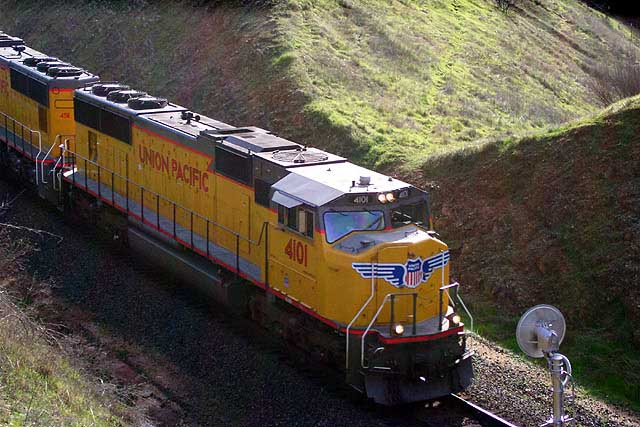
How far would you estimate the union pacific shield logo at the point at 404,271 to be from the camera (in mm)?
12875

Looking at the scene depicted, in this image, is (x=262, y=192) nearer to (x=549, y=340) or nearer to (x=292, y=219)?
(x=292, y=219)

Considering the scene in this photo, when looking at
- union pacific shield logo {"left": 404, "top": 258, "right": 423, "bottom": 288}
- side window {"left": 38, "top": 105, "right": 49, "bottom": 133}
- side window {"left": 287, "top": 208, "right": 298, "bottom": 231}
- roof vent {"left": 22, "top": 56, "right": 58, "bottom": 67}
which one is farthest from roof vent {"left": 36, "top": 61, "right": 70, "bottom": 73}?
union pacific shield logo {"left": 404, "top": 258, "right": 423, "bottom": 288}

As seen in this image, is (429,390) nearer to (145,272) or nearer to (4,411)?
(4,411)

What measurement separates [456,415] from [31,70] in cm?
1628

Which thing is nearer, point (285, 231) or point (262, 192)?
point (285, 231)

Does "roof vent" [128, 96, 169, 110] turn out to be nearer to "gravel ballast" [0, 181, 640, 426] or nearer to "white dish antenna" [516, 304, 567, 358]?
"gravel ballast" [0, 181, 640, 426]

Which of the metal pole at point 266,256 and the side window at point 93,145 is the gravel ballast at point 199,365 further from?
the side window at point 93,145

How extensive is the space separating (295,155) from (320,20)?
1860cm

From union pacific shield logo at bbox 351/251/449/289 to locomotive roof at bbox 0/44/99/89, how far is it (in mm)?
12766

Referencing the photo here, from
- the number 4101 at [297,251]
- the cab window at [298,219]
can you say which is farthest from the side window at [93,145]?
the number 4101 at [297,251]

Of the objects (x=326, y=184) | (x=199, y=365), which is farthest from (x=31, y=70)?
(x=326, y=184)

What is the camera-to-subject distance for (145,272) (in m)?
18.8

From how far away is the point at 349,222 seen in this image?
43.6 ft

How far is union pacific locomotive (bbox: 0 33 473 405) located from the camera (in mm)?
13000
